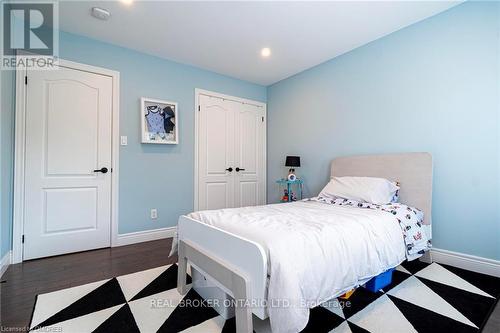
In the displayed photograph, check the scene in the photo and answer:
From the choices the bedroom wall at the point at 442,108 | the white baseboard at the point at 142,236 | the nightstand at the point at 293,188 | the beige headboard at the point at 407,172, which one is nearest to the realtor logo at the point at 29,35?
the white baseboard at the point at 142,236

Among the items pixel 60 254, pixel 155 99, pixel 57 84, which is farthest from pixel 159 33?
pixel 60 254

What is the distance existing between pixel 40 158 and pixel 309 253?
295 cm

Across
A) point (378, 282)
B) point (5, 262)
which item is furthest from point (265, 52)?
point (5, 262)

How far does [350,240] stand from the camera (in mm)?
1550

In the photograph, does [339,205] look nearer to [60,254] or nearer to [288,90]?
[288,90]

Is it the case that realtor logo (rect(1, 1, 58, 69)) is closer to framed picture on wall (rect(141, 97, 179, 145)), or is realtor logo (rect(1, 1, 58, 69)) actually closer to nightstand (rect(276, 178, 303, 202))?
framed picture on wall (rect(141, 97, 179, 145))

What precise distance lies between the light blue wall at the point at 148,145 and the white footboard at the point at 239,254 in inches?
67.9

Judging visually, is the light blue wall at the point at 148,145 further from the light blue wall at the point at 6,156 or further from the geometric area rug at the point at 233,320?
the geometric area rug at the point at 233,320

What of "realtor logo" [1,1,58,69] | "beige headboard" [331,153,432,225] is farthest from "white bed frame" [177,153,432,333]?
"realtor logo" [1,1,58,69]

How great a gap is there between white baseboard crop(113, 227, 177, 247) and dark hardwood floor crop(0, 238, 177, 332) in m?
0.09

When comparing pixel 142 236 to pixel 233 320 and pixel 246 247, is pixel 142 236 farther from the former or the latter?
pixel 246 247

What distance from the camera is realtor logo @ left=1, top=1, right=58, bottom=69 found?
7.72ft

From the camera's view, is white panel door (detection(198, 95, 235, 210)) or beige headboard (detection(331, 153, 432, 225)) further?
white panel door (detection(198, 95, 235, 210))

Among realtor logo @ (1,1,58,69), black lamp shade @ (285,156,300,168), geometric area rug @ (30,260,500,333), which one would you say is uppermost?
realtor logo @ (1,1,58,69)
